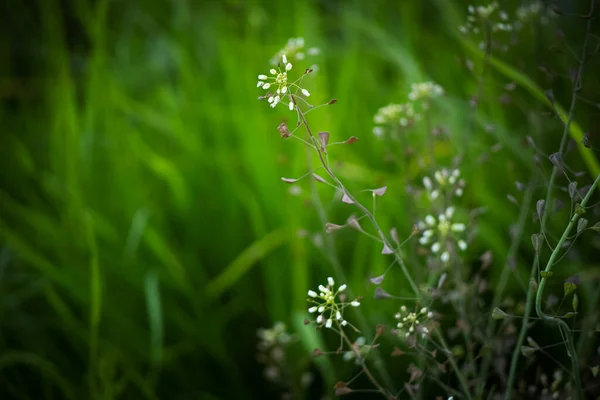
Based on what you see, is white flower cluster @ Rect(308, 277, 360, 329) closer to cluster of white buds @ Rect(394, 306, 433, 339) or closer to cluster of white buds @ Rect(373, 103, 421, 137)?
cluster of white buds @ Rect(394, 306, 433, 339)

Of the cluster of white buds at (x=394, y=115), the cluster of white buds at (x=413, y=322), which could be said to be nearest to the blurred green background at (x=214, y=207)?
the cluster of white buds at (x=394, y=115)

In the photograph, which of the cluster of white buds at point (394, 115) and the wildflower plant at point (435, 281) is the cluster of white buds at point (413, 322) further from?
the cluster of white buds at point (394, 115)

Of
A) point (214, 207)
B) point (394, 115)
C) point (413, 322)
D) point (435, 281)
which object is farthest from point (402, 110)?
point (214, 207)

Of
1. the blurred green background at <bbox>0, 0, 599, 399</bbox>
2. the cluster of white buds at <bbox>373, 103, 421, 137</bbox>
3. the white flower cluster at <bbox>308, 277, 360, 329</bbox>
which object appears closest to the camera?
the white flower cluster at <bbox>308, 277, 360, 329</bbox>

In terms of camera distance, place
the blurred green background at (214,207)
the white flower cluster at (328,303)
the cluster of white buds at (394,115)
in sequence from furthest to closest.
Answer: the blurred green background at (214,207) < the cluster of white buds at (394,115) < the white flower cluster at (328,303)

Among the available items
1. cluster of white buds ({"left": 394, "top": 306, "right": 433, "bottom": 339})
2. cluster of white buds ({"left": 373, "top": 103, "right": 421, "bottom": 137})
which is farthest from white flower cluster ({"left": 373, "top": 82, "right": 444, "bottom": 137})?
cluster of white buds ({"left": 394, "top": 306, "right": 433, "bottom": 339})

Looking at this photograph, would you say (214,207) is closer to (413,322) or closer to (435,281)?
(435,281)

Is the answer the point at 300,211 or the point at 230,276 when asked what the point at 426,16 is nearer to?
the point at 300,211

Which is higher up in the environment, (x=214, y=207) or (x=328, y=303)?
(x=214, y=207)
